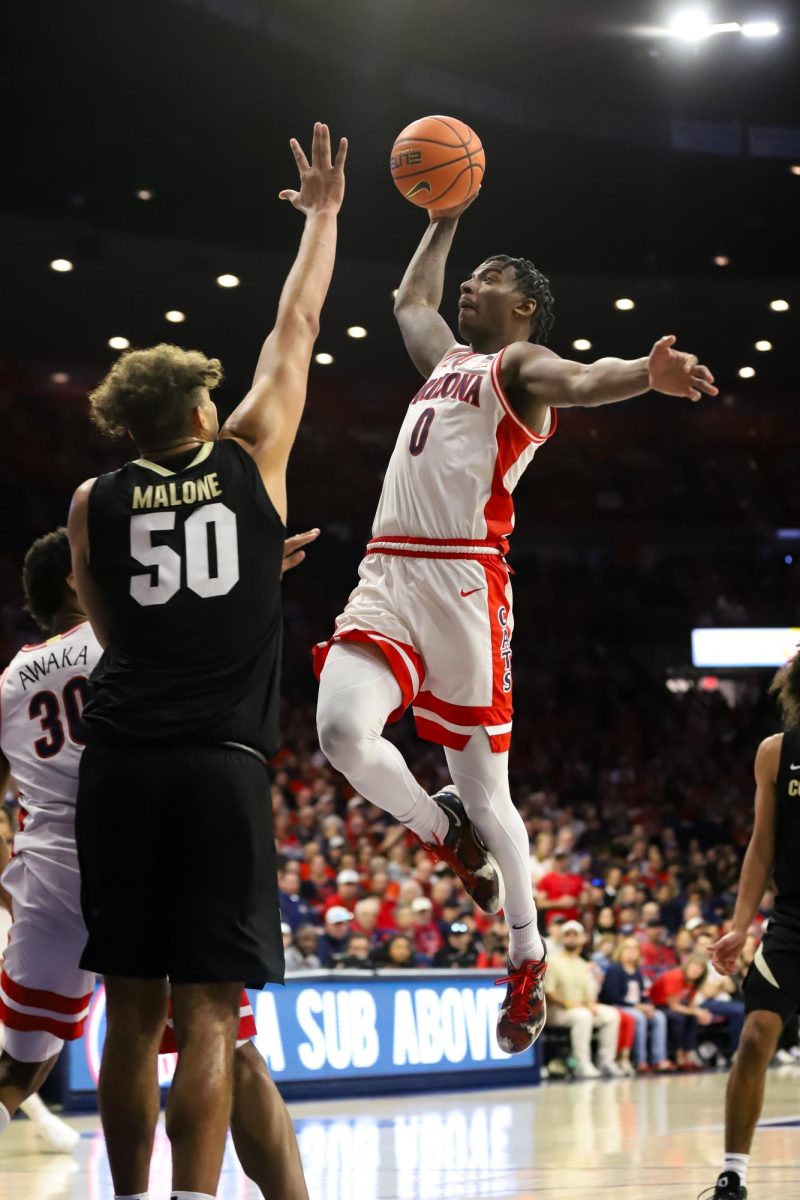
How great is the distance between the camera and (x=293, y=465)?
2658 centimetres

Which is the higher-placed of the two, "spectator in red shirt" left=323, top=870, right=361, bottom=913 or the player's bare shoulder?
the player's bare shoulder

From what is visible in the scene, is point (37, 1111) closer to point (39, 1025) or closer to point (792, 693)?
point (39, 1025)

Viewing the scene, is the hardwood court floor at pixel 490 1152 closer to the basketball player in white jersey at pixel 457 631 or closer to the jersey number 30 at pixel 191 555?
the basketball player in white jersey at pixel 457 631

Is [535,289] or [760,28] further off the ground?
[760,28]

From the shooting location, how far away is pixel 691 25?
1962cm

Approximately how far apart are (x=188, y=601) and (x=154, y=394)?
602 millimetres

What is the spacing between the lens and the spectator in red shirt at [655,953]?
16.7 m

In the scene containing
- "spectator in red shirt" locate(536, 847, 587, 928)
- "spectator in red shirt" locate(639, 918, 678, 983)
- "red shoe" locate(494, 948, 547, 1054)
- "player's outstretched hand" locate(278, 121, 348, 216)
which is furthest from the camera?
"spectator in red shirt" locate(639, 918, 678, 983)

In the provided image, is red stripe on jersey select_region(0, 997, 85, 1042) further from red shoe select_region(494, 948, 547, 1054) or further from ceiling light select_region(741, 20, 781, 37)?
ceiling light select_region(741, 20, 781, 37)

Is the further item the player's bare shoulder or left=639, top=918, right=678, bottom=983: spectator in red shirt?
left=639, top=918, right=678, bottom=983: spectator in red shirt

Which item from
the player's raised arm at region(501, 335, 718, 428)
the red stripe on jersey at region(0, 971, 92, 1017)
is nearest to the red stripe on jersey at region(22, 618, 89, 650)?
the red stripe on jersey at region(0, 971, 92, 1017)

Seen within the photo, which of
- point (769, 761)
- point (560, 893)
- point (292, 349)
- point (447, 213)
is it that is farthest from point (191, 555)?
point (560, 893)

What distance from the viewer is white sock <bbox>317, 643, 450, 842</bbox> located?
5.27 m

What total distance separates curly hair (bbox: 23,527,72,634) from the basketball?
2.03 meters
